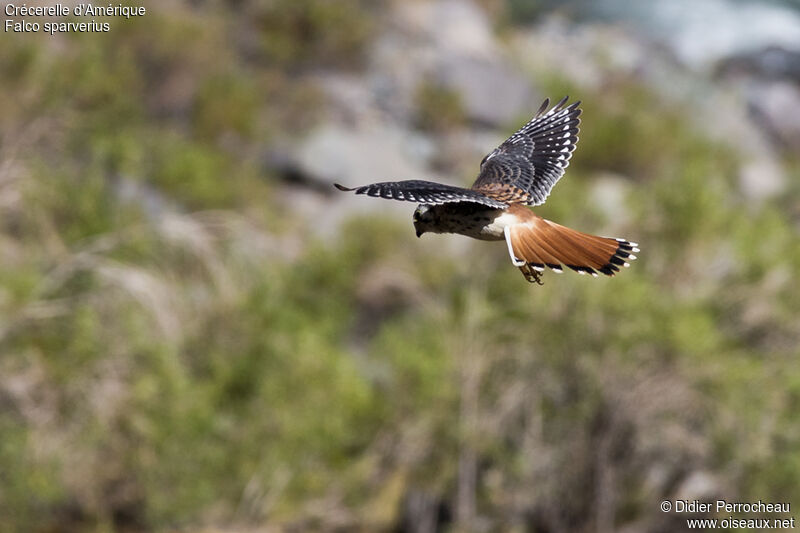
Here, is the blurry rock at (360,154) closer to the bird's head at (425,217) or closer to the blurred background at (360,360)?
the blurred background at (360,360)

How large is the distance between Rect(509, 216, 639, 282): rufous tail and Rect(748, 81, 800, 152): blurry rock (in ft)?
127

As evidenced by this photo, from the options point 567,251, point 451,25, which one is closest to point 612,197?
point 451,25

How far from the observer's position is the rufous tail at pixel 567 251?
A: 390cm

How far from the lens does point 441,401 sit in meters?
19.0

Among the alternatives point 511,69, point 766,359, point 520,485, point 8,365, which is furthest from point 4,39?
point 511,69

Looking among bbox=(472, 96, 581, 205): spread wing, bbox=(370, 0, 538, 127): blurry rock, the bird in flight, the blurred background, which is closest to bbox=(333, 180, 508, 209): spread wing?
the bird in flight

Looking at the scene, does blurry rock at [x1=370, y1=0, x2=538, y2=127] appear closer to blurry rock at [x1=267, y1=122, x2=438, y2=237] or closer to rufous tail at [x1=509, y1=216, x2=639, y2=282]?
blurry rock at [x1=267, y1=122, x2=438, y2=237]

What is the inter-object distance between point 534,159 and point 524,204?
2.73ft

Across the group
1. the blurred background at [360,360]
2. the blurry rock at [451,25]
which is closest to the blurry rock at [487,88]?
the blurry rock at [451,25]

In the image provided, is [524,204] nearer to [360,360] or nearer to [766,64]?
[360,360]

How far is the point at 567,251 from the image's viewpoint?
4094mm

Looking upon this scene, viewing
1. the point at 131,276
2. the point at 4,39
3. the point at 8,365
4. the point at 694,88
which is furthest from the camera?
the point at 694,88

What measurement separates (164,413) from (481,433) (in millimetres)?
5168

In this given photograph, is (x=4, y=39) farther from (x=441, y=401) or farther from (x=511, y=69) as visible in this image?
(x=511, y=69)
